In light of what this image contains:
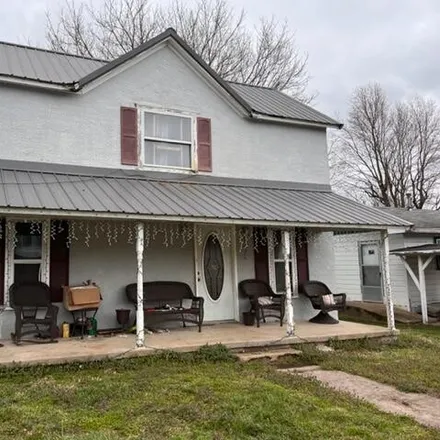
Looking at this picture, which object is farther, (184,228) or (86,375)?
(184,228)

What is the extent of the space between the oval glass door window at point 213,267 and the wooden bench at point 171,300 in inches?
22.0

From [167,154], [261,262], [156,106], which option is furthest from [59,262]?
[261,262]

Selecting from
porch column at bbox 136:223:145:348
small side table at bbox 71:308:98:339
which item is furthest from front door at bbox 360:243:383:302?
small side table at bbox 71:308:98:339

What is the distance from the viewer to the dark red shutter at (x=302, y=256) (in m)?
10.2

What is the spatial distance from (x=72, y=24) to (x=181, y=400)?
64.8ft

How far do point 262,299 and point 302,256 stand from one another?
158 cm

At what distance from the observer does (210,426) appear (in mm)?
4234

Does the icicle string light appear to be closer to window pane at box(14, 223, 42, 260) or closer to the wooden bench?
window pane at box(14, 223, 42, 260)

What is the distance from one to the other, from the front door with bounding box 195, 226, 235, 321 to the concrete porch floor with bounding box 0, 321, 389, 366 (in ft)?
1.35

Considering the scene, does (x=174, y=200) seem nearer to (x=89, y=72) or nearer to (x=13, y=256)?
(x=13, y=256)

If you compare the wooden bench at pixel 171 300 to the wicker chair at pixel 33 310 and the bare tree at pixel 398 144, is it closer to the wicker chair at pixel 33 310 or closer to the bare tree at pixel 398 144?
the wicker chair at pixel 33 310

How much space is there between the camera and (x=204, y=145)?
378 inches

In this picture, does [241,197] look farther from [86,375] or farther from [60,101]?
[86,375]

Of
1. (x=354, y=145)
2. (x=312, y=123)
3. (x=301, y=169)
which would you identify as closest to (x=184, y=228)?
(x=301, y=169)
